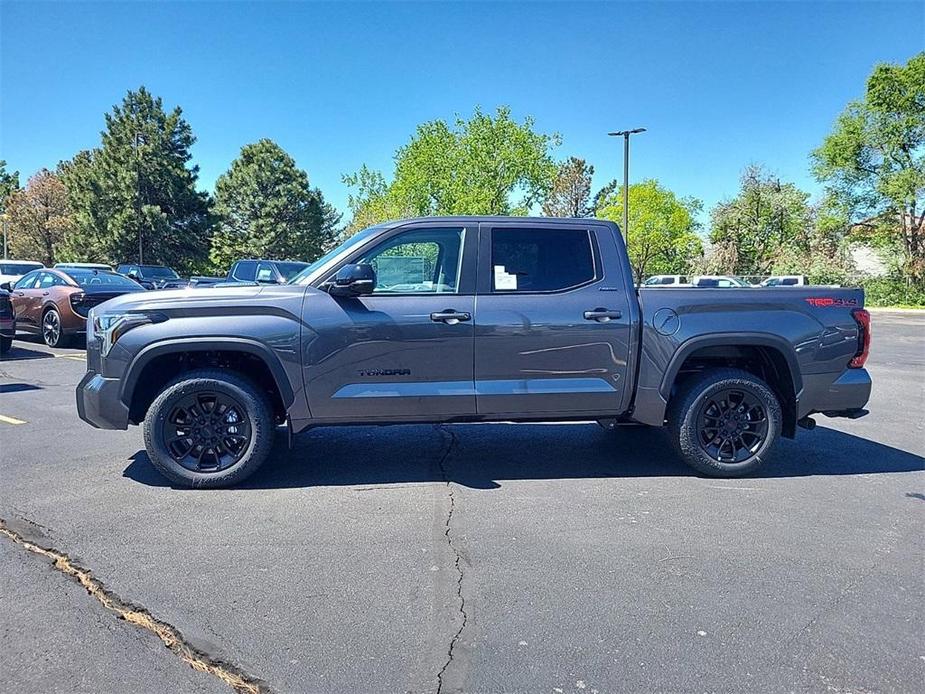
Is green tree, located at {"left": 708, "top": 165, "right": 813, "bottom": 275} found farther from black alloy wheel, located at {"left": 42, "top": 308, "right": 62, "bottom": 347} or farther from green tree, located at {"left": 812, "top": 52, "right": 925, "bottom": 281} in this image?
black alloy wheel, located at {"left": 42, "top": 308, "right": 62, "bottom": 347}

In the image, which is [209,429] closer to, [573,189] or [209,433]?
[209,433]

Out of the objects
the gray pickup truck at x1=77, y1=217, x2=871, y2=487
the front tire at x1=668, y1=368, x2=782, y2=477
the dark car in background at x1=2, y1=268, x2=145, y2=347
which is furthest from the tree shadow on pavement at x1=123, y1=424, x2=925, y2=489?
the dark car in background at x1=2, y1=268, x2=145, y2=347

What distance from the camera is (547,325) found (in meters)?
4.80

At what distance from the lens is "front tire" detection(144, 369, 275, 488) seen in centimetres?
463

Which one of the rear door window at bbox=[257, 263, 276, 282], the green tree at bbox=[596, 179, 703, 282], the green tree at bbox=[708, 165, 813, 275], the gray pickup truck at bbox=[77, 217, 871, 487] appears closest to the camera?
the gray pickup truck at bbox=[77, 217, 871, 487]

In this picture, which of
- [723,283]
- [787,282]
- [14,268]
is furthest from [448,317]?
[14,268]

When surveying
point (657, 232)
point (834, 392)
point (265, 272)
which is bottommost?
point (834, 392)

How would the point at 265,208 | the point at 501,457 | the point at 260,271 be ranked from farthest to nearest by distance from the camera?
the point at 265,208 → the point at 260,271 → the point at 501,457

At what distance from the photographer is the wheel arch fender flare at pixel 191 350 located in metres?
4.54

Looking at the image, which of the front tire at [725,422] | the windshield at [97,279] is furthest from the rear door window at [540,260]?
the windshield at [97,279]

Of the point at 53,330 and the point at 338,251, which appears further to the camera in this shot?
the point at 53,330

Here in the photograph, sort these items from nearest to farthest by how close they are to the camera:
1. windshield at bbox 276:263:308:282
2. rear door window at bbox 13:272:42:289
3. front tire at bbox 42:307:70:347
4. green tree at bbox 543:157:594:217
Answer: front tire at bbox 42:307:70:347 < rear door window at bbox 13:272:42:289 < windshield at bbox 276:263:308:282 < green tree at bbox 543:157:594:217

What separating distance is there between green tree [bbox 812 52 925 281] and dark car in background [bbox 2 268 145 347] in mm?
36680

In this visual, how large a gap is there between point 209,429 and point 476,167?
3714cm
